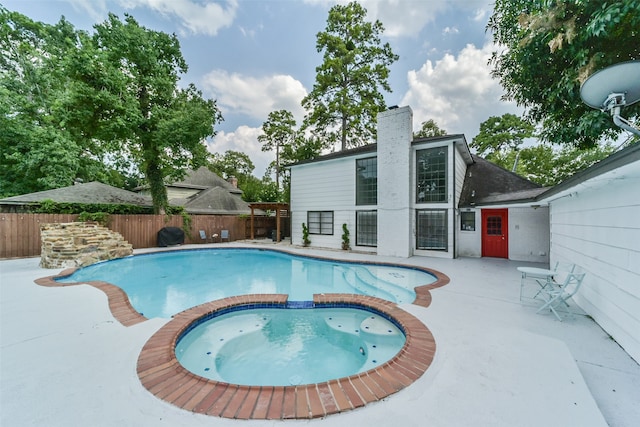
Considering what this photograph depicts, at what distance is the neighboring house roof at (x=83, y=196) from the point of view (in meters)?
10.9

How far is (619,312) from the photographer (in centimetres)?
307

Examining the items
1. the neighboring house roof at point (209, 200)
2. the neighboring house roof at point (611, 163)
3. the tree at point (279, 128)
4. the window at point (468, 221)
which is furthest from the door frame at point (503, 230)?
the tree at point (279, 128)

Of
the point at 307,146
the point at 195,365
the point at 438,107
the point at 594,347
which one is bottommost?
the point at 195,365

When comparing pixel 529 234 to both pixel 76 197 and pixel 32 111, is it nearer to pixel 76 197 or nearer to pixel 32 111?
pixel 76 197

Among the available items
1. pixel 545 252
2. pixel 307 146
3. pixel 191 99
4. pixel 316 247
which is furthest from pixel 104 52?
pixel 545 252

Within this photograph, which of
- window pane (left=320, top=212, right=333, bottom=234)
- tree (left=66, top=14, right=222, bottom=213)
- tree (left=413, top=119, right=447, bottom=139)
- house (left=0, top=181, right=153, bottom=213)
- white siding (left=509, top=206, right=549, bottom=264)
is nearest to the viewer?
white siding (left=509, top=206, right=549, bottom=264)

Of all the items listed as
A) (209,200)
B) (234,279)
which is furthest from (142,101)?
(234,279)

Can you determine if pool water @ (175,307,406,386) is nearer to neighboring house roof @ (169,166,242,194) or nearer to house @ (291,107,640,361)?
house @ (291,107,640,361)

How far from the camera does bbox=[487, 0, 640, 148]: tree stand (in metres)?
4.25

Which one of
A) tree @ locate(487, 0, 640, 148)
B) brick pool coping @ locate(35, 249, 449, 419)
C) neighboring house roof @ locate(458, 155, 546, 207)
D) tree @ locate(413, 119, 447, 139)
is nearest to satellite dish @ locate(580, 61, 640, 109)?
tree @ locate(487, 0, 640, 148)

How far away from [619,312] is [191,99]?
704 inches

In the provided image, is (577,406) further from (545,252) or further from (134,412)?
(545,252)

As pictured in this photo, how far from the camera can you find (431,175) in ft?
32.4

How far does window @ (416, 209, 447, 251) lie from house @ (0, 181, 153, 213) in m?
14.6
